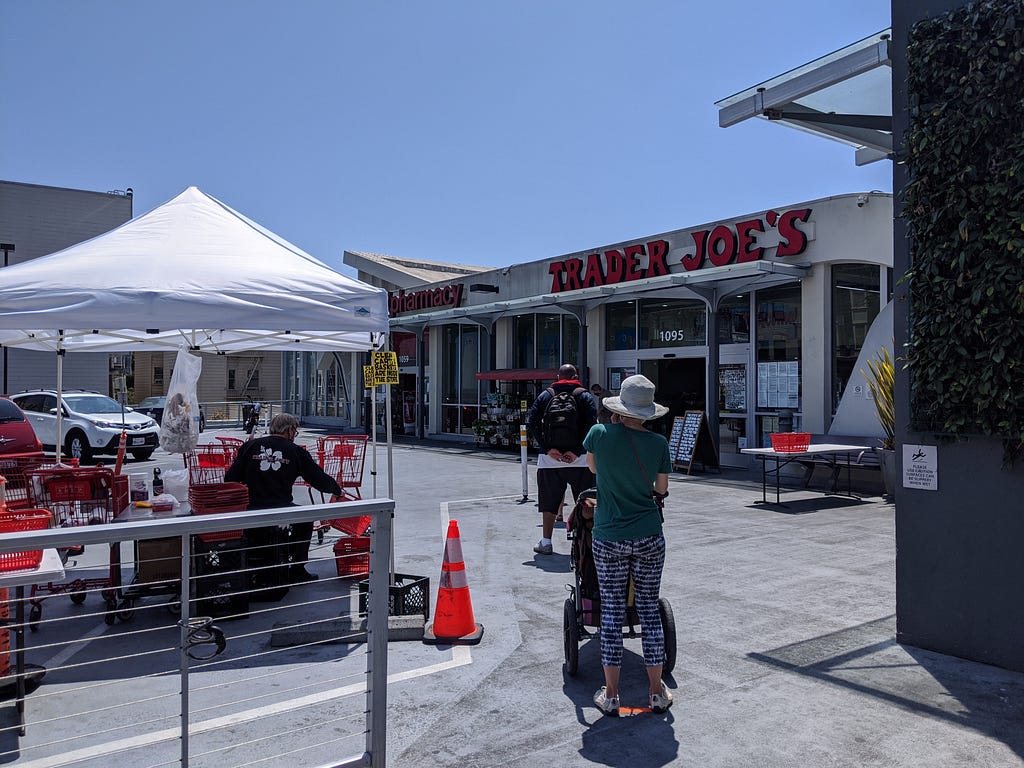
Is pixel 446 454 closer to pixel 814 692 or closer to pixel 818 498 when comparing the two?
pixel 818 498

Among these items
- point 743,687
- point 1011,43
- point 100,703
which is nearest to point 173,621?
point 100,703

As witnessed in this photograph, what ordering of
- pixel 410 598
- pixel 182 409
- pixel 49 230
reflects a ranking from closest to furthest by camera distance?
1. pixel 410 598
2. pixel 182 409
3. pixel 49 230

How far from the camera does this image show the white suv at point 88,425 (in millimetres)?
19406

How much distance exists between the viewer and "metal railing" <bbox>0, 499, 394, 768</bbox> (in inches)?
129

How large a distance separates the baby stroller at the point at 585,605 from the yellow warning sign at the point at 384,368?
273cm

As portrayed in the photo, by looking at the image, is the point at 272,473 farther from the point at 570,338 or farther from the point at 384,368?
the point at 570,338

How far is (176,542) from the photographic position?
6.55 meters

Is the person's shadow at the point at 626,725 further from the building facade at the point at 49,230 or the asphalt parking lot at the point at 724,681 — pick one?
the building facade at the point at 49,230

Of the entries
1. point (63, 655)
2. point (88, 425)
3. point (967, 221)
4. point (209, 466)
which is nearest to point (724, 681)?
point (967, 221)

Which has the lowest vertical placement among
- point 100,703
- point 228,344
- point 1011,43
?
point 100,703

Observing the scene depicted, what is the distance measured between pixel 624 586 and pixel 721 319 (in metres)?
13.5

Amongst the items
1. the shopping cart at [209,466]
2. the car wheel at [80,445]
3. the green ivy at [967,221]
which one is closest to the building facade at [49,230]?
the car wheel at [80,445]

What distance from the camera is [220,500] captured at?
639cm

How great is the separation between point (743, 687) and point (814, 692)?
16.0 inches
